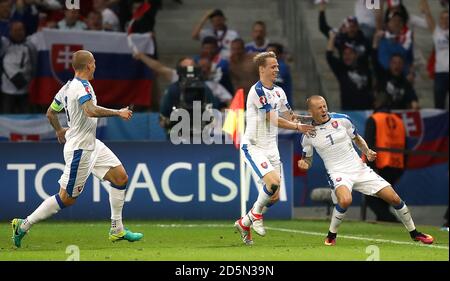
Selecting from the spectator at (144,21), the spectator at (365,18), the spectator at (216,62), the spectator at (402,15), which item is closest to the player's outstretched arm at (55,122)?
the spectator at (216,62)

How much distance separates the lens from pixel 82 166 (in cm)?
1438

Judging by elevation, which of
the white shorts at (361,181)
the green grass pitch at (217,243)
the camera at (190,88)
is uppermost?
the camera at (190,88)

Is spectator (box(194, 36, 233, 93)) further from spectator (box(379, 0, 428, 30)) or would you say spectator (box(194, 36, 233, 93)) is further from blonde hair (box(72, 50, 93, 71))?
blonde hair (box(72, 50, 93, 71))

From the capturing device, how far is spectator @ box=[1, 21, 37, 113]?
21359 millimetres

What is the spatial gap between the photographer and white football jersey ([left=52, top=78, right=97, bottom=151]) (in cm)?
539

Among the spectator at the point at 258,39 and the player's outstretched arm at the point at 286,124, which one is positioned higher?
the spectator at the point at 258,39

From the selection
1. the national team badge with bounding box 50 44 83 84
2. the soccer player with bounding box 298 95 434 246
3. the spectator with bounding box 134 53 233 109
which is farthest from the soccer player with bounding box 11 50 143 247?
the spectator with bounding box 134 53 233 109

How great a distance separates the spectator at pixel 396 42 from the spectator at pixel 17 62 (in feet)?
21.1

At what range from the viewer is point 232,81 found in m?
22.2

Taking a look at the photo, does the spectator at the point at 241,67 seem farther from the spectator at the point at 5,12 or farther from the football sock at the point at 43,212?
the football sock at the point at 43,212

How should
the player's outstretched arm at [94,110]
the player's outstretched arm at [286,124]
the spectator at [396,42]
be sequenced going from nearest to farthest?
1. the player's outstretched arm at [94,110]
2. the player's outstretched arm at [286,124]
3. the spectator at [396,42]

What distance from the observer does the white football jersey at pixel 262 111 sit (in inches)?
590
